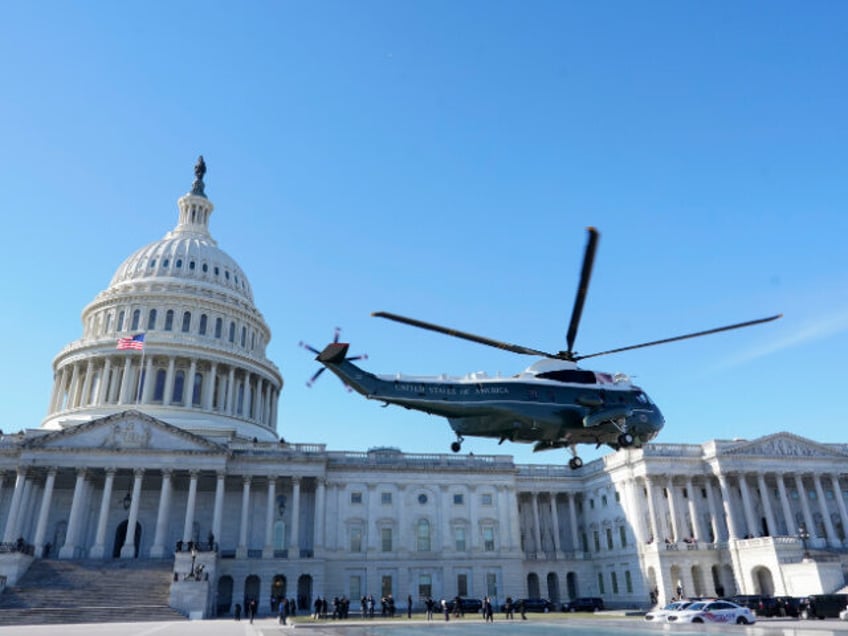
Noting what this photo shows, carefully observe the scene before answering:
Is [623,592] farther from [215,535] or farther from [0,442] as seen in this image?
[0,442]

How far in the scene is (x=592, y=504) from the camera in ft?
264

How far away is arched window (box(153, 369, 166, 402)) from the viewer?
7944 cm

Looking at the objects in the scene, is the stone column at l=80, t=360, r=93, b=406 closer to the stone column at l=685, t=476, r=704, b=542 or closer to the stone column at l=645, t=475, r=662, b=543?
the stone column at l=645, t=475, r=662, b=543

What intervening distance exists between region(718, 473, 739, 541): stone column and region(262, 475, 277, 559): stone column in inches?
1872

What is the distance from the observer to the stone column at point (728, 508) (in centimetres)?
6994

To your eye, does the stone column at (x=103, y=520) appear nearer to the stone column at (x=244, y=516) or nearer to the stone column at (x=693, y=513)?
the stone column at (x=244, y=516)

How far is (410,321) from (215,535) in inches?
1951

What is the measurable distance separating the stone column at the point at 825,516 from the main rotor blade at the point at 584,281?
65.7 m

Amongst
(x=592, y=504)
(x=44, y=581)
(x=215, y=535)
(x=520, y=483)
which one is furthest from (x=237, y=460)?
(x=592, y=504)

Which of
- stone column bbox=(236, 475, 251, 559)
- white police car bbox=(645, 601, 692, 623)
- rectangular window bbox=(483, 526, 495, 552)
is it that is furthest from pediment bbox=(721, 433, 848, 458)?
stone column bbox=(236, 475, 251, 559)

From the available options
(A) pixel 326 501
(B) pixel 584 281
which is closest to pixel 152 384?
(A) pixel 326 501

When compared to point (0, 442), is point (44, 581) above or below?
below

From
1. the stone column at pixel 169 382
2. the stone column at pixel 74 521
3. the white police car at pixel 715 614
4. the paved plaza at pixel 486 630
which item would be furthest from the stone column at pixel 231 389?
the white police car at pixel 715 614

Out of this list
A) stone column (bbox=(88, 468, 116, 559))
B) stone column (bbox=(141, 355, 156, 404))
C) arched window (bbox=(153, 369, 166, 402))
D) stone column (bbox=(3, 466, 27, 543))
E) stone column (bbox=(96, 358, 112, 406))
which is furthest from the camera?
arched window (bbox=(153, 369, 166, 402))
